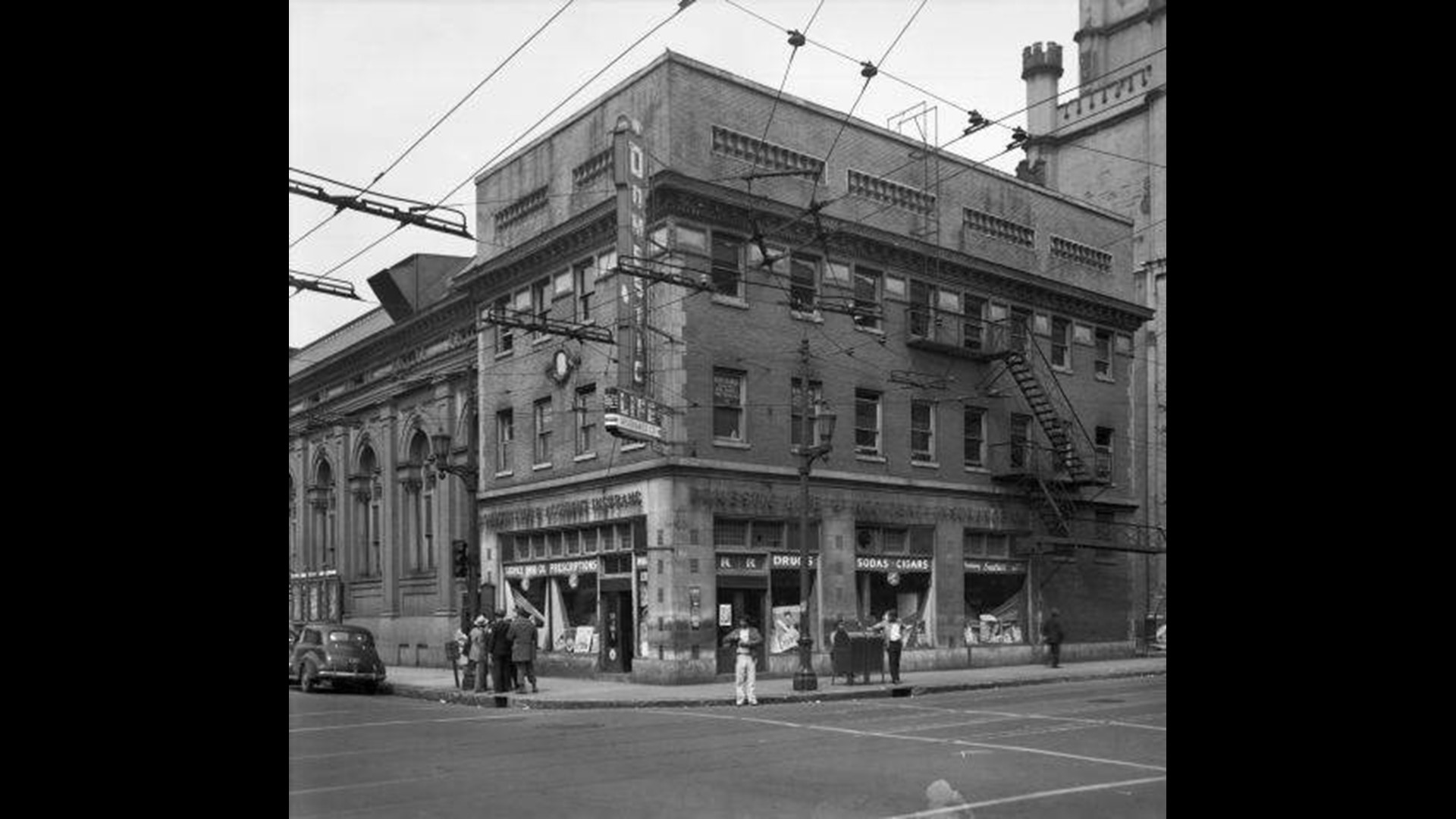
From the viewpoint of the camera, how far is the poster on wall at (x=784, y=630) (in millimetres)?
28906

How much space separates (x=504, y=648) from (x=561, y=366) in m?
7.80

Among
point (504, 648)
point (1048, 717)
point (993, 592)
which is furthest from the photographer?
point (993, 592)

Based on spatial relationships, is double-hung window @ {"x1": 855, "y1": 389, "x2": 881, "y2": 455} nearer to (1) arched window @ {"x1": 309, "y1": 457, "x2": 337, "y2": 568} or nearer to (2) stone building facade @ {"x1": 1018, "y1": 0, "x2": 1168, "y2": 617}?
(2) stone building facade @ {"x1": 1018, "y1": 0, "x2": 1168, "y2": 617}

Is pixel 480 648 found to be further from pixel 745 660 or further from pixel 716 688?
pixel 745 660

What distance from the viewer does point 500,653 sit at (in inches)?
984

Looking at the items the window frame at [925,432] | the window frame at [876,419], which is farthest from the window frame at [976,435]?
the window frame at [876,419]

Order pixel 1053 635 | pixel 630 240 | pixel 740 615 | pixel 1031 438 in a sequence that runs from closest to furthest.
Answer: pixel 630 240, pixel 740 615, pixel 1053 635, pixel 1031 438

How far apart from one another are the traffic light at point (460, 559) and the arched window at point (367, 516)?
596 inches

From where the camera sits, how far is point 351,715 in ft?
70.0

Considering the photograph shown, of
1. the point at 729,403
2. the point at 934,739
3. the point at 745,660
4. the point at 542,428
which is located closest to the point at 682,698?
the point at 745,660
